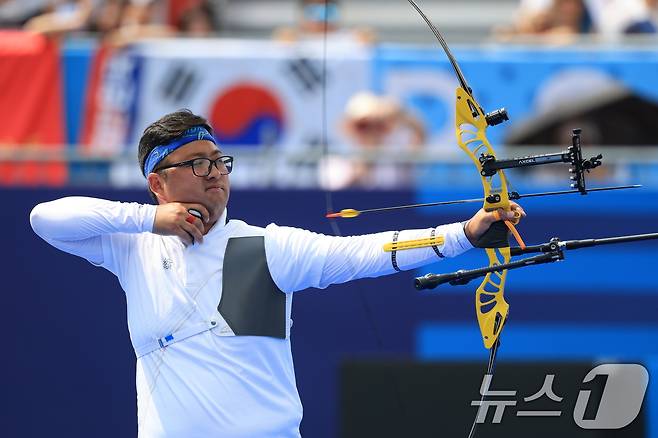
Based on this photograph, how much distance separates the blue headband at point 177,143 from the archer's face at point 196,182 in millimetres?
13

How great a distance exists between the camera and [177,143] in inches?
159

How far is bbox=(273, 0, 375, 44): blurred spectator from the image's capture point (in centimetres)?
714

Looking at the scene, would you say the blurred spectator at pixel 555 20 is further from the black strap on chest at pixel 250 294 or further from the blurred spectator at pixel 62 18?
the black strap on chest at pixel 250 294

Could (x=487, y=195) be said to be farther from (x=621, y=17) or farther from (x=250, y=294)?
(x=621, y=17)

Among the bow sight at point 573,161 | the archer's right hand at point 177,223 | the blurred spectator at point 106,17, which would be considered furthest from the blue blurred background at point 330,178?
the bow sight at point 573,161

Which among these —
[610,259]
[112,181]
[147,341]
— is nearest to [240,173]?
[112,181]

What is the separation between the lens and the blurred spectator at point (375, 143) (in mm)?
6094

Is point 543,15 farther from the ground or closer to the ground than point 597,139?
farther from the ground

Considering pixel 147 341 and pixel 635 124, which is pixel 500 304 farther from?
pixel 635 124

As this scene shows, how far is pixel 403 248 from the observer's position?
3.76 m

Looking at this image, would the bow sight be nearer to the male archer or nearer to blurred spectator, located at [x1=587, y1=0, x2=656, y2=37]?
the male archer

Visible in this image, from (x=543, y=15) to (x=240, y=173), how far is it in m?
2.25

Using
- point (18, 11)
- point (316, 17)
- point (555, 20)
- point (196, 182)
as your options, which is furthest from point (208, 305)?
point (18, 11)

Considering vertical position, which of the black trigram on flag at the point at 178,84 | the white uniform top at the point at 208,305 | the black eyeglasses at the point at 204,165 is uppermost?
the black trigram on flag at the point at 178,84
